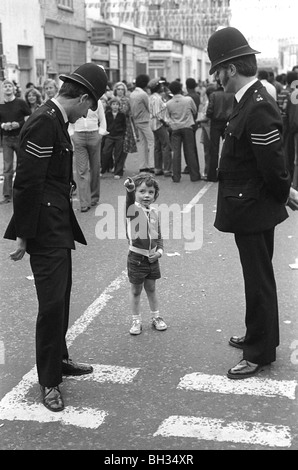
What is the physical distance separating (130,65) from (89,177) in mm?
26101

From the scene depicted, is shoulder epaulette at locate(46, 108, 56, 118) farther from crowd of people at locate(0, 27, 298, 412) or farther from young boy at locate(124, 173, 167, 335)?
young boy at locate(124, 173, 167, 335)

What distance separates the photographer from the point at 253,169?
3967 millimetres

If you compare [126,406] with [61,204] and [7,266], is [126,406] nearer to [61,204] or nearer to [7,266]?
[61,204]

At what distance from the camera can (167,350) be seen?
4.57m

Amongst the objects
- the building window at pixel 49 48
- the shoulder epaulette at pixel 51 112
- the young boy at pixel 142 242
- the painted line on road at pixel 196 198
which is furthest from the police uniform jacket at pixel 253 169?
the building window at pixel 49 48

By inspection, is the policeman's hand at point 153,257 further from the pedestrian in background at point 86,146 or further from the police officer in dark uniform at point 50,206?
the pedestrian in background at point 86,146

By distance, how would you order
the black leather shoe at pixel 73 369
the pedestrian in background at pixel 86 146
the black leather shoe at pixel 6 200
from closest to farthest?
the black leather shoe at pixel 73 369 < the pedestrian in background at pixel 86 146 < the black leather shoe at pixel 6 200

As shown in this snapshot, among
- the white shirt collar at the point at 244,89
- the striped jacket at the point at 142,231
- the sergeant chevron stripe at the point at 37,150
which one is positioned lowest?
the striped jacket at the point at 142,231

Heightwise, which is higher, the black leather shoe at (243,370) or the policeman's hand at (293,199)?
the policeman's hand at (293,199)

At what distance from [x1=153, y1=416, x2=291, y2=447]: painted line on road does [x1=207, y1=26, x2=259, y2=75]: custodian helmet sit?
205 cm

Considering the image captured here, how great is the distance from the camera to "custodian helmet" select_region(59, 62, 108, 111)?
371cm

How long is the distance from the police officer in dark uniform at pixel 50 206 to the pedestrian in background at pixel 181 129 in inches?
327

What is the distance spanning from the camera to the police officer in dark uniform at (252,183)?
383cm

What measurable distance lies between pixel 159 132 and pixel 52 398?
9650 mm
